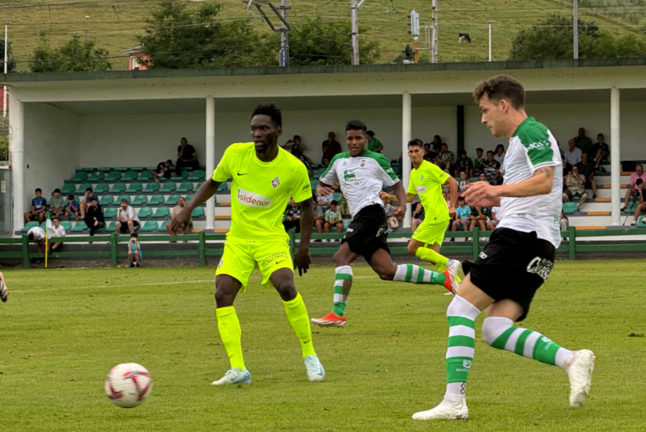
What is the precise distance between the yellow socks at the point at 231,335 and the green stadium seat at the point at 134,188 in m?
25.6

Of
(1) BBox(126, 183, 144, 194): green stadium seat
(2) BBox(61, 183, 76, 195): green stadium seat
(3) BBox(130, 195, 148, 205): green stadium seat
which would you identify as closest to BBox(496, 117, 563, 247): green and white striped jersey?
(3) BBox(130, 195, 148, 205): green stadium seat

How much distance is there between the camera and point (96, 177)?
3412cm

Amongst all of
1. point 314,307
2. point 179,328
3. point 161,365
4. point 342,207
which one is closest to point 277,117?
point 161,365

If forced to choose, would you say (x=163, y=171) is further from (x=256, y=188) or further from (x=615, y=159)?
(x=256, y=188)

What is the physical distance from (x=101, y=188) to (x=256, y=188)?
26.2 meters

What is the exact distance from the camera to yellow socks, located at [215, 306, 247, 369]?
7.47 metres

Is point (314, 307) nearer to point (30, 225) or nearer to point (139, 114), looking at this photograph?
point (30, 225)

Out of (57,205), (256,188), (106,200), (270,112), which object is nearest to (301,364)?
(256,188)

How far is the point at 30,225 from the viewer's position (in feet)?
96.9

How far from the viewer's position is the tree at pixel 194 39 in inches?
3305

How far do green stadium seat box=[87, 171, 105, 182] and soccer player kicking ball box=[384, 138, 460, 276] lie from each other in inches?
811

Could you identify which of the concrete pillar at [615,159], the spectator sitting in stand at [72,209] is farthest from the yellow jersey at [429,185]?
the spectator sitting in stand at [72,209]

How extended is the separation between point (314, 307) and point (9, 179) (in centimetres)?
1960

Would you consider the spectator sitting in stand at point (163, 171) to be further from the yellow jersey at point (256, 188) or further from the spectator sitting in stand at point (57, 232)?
the yellow jersey at point (256, 188)
